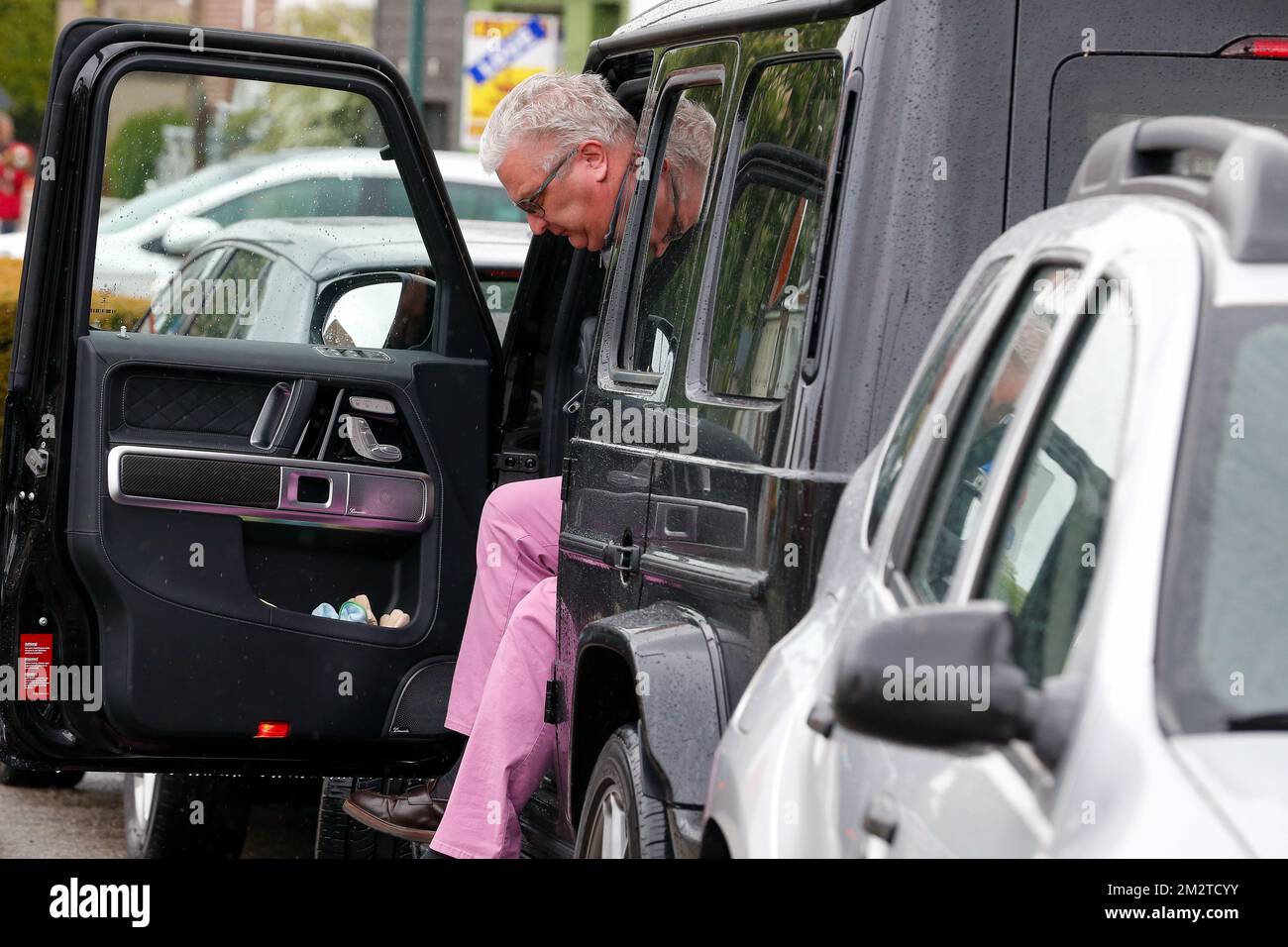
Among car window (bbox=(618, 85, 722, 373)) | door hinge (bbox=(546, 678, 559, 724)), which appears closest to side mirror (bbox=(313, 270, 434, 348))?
car window (bbox=(618, 85, 722, 373))

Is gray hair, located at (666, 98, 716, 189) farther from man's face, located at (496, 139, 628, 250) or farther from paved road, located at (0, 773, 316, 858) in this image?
paved road, located at (0, 773, 316, 858)

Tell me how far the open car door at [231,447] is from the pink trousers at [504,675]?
24cm

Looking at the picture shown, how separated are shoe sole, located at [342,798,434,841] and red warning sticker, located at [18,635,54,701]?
809mm

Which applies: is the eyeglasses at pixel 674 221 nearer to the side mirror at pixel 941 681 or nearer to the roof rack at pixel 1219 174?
the roof rack at pixel 1219 174

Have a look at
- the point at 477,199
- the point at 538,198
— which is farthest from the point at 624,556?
the point at 477,199

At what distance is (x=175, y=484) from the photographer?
4.73 metres

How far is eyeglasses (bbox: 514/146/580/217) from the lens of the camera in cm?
504

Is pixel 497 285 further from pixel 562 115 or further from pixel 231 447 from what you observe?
pixel 231 447

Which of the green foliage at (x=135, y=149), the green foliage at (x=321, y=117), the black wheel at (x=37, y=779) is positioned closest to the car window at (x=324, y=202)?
the green foliage at (x=321, y=117)

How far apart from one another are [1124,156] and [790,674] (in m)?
0.84

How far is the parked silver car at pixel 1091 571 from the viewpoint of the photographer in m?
1.91

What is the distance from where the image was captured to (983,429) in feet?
8.42

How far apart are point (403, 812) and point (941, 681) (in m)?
3.06
